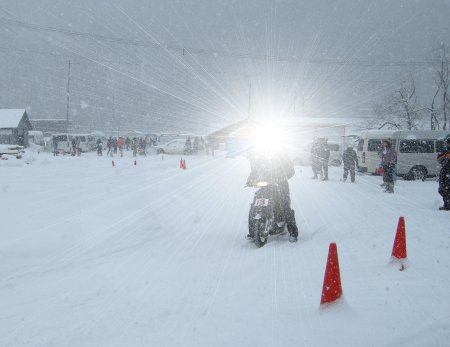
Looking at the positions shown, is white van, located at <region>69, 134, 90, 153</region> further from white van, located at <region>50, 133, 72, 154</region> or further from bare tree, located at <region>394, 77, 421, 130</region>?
bare tree, located at <region>394, 77, 421, 130</region>

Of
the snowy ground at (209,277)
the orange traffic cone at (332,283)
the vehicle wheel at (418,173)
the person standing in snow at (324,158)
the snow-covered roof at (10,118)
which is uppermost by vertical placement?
the snow-covered roof at (10,118)

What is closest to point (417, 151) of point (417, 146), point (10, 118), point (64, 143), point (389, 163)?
point (417, 146)

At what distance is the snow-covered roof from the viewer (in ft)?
168

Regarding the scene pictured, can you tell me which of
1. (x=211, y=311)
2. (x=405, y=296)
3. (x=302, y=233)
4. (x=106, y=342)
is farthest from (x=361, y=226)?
(x=106, y=342)

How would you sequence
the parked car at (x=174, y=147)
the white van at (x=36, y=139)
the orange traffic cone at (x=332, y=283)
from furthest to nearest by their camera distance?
the white van at (x=36, y=139)
the parked car at (x=174, y=147)
the orange traffic cone at (x=332, y=283)

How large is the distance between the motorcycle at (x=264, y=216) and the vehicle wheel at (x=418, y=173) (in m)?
14.6

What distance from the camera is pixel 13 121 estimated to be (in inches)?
2031

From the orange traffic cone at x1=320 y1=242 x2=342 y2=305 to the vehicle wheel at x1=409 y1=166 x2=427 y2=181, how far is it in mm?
17432

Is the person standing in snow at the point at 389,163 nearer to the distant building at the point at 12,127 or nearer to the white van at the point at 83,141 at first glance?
the white van at the point at 83,141

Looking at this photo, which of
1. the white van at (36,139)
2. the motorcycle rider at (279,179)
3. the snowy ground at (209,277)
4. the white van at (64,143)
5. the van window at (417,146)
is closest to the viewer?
the snowy ground at (209,277)

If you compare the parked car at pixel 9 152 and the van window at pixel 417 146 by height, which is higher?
the van window at pixel 417 146

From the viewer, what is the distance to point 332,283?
4.18 metres

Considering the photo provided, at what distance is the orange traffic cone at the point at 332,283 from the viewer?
13.5ft

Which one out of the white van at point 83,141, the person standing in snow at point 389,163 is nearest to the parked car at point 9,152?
the white van at point 83,141
